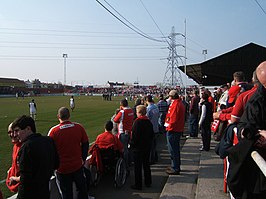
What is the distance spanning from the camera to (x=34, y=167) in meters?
3.26

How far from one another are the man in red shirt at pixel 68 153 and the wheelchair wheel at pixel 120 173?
1.36 meters

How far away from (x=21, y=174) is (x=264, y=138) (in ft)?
8.63

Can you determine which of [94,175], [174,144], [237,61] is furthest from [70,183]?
[237,61]

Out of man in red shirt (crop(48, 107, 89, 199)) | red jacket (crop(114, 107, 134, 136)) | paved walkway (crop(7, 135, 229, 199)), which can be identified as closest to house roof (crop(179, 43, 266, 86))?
paved walkway (crop(7, 135, 229, 199))

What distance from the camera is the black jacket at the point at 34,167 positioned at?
10.5 ft

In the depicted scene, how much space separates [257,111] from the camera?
231cm

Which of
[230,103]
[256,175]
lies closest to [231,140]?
[256,175]

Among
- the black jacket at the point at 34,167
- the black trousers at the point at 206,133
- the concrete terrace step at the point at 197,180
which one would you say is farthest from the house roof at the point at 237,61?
the black jacket at the point at 34,167

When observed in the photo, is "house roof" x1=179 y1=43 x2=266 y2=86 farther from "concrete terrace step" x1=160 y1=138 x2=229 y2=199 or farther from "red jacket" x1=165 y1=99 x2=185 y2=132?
"red jacket" x1=165 y1=99 x2=185 y2=132

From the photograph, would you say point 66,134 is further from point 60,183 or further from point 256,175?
point 256,175

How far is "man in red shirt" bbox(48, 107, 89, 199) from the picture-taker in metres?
4.31

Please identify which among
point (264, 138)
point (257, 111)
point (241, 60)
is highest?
point (241, 60)

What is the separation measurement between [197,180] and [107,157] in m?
2.10

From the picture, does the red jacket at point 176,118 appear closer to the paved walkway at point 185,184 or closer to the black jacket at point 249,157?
the paved walkway at point 185,184
